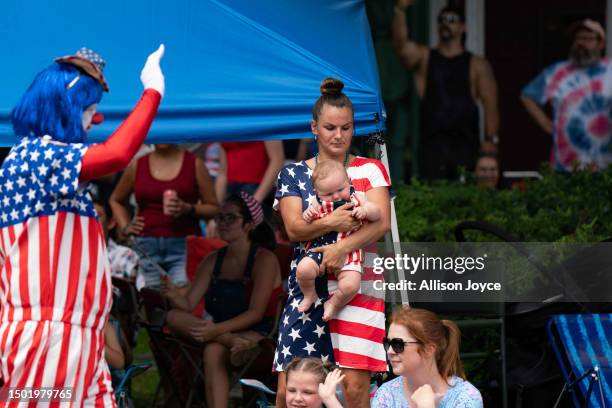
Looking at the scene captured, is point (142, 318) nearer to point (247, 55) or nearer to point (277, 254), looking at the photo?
point (277, 254)

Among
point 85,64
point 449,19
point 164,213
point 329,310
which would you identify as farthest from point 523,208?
point 85,64

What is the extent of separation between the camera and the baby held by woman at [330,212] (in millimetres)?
5898

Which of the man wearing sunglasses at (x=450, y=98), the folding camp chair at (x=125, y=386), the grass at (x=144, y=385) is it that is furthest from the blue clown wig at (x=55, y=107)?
the man wearing sunglasses at (x=450, y=98)

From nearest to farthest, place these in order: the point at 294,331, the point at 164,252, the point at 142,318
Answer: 1. the point at 294,331
2. the point at 142,318
3. the point at 164,252

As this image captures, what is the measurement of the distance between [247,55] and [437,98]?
4241mm

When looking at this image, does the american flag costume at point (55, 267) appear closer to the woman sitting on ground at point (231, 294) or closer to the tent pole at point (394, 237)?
the tent pole at point (394, 237)

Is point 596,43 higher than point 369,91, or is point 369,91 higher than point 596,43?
point 596,43

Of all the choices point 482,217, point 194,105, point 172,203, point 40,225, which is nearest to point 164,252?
point 172,203

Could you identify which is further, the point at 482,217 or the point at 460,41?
the point at 460,41

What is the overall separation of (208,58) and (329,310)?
148 cm

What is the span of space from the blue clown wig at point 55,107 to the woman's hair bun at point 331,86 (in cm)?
143

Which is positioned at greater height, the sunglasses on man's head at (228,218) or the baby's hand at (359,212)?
the sunglasses on man's head at (228,218)

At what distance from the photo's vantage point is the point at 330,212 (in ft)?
19.6

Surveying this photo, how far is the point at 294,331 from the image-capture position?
6082mm
